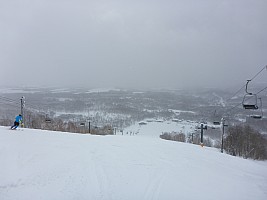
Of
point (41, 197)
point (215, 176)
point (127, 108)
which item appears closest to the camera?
point (41, 197)

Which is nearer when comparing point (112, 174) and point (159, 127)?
point (112, 174)

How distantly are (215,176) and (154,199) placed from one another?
4.86m

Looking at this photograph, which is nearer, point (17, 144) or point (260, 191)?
point (260, 191)

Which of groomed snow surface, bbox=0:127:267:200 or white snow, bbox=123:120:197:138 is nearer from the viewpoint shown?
groomed snow surface, bbox=0:127:267:200

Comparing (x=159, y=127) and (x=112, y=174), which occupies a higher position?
(x=112, y=174)

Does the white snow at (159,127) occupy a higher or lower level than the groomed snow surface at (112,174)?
lower

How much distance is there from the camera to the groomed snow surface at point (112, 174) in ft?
32.6

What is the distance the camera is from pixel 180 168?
13.7 m

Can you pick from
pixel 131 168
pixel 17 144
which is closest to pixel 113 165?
pixel 131 168

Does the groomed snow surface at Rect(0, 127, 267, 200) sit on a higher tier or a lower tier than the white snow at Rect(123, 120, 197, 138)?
higher

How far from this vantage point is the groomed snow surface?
995cm

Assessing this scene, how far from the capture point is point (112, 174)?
11906 mm

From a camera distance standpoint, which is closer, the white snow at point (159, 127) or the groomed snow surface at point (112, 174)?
the groomed snow surface at point (112, 174)

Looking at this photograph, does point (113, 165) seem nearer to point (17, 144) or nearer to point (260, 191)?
point (17, 144)
